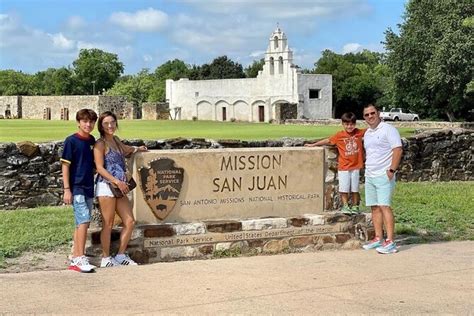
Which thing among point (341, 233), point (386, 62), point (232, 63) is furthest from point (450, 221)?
point (232, 63)

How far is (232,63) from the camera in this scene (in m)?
102

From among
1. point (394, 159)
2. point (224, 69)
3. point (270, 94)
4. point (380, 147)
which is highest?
point (224, 69)

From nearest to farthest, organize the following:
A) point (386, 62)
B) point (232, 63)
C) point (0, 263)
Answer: point (0, 263)
point (386, 62)
point (232, 63)

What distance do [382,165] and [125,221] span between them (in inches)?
121

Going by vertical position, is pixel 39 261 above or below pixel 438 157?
below

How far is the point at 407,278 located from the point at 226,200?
2.32m

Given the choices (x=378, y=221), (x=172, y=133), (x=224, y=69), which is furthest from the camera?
(x=224, y=69)

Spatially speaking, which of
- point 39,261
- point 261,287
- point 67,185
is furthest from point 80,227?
point 261,287

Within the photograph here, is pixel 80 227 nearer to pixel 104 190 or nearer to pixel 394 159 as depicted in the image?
pixel 104 190

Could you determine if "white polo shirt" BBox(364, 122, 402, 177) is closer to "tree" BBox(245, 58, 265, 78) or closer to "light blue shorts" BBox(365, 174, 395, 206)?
"light blue shorts" BBox(365, 174, 395, 206)

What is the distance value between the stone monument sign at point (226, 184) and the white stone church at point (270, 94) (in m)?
56.0

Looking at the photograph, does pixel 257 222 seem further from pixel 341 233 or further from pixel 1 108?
pixel 1 108

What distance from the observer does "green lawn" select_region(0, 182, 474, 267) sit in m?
8.52

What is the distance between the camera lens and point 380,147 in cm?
815
